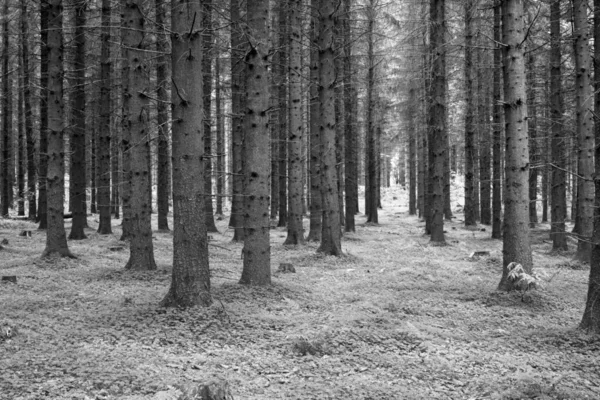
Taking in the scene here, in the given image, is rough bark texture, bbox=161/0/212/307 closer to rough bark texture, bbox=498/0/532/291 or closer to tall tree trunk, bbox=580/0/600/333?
tall tree trunk, bbox=580/0/600/333

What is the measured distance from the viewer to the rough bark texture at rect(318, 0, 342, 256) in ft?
44.3

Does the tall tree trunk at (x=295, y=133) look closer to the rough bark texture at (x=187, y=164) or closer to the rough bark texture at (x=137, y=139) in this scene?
the rough bark texture at (x=137, y=139)

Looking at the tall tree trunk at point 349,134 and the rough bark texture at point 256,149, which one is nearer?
the rough bark texture at point 256,149

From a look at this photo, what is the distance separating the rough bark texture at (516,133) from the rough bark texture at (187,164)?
583 centimetres

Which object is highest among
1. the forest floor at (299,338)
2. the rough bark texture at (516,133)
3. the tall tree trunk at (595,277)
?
the rough bark texture at (516,133)

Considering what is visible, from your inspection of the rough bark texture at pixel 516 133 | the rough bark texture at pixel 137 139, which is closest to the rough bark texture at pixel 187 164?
the rough bark texture at pixel 137 139

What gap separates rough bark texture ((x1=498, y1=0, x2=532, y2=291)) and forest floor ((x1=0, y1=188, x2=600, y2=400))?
125 centimetres

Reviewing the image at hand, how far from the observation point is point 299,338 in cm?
648

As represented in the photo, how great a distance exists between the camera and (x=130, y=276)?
1001 centimetres

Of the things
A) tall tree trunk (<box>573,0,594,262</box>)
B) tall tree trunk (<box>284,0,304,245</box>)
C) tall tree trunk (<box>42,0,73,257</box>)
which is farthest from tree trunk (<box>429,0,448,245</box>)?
tall tree trunk (<box>42,0,73,257</box>)

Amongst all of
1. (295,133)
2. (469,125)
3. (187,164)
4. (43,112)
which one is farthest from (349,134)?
(187,164)

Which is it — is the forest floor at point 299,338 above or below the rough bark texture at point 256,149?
below

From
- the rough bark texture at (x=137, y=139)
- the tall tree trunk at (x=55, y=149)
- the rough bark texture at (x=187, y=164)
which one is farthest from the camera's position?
the tall tree trunk at (x=55, y=149)

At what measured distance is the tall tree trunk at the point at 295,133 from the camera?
14.9 meters
